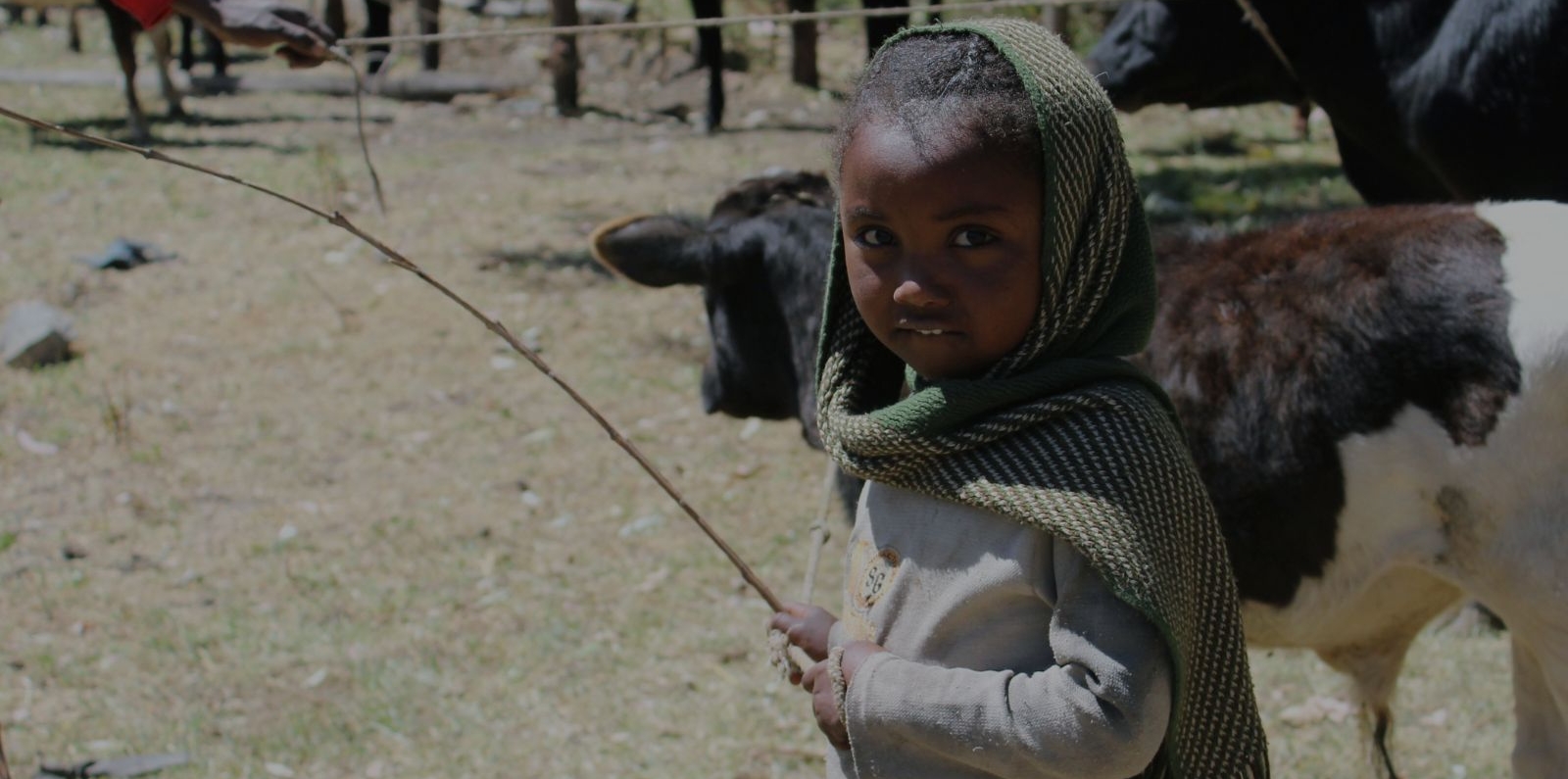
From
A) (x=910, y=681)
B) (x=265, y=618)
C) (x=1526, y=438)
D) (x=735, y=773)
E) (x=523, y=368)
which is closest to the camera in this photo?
(x=910, y=681)

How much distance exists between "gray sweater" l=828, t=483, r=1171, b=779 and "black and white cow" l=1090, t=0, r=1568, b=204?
3650 mm

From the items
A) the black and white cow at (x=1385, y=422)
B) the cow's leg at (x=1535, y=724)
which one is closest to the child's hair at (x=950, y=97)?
the black and white cow at (x=1385, y=422)

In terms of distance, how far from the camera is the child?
1.70 m

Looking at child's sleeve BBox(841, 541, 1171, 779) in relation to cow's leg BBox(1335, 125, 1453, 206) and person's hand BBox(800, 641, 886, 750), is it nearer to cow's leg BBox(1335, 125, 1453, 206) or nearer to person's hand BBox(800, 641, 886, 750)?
person's hand BBox(800, 641, 886, 750)

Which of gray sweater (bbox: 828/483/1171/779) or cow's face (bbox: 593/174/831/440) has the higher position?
gray sweater (bbox: 828/483/1171/779)

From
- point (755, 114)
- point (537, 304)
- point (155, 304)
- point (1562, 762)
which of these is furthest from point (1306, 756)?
point (755, 114)

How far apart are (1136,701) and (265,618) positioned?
4.16 meters

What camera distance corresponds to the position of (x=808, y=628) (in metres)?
2.12

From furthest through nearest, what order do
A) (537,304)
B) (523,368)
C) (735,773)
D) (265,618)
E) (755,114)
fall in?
(755,114) → (537,304) → (523,368) → (265,618) → (735,773)

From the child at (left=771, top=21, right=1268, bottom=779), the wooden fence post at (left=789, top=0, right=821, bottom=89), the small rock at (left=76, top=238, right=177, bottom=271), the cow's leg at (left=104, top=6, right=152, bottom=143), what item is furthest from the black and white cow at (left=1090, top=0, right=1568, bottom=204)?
the cow's leg at (left=104, top=6, right=152, bottom=143)

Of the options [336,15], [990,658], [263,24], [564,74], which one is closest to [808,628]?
[990,658]

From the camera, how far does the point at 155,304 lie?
27.1 ft

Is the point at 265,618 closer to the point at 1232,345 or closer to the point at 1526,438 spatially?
the point at 1232,345

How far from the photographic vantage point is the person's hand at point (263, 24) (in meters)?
3.46
